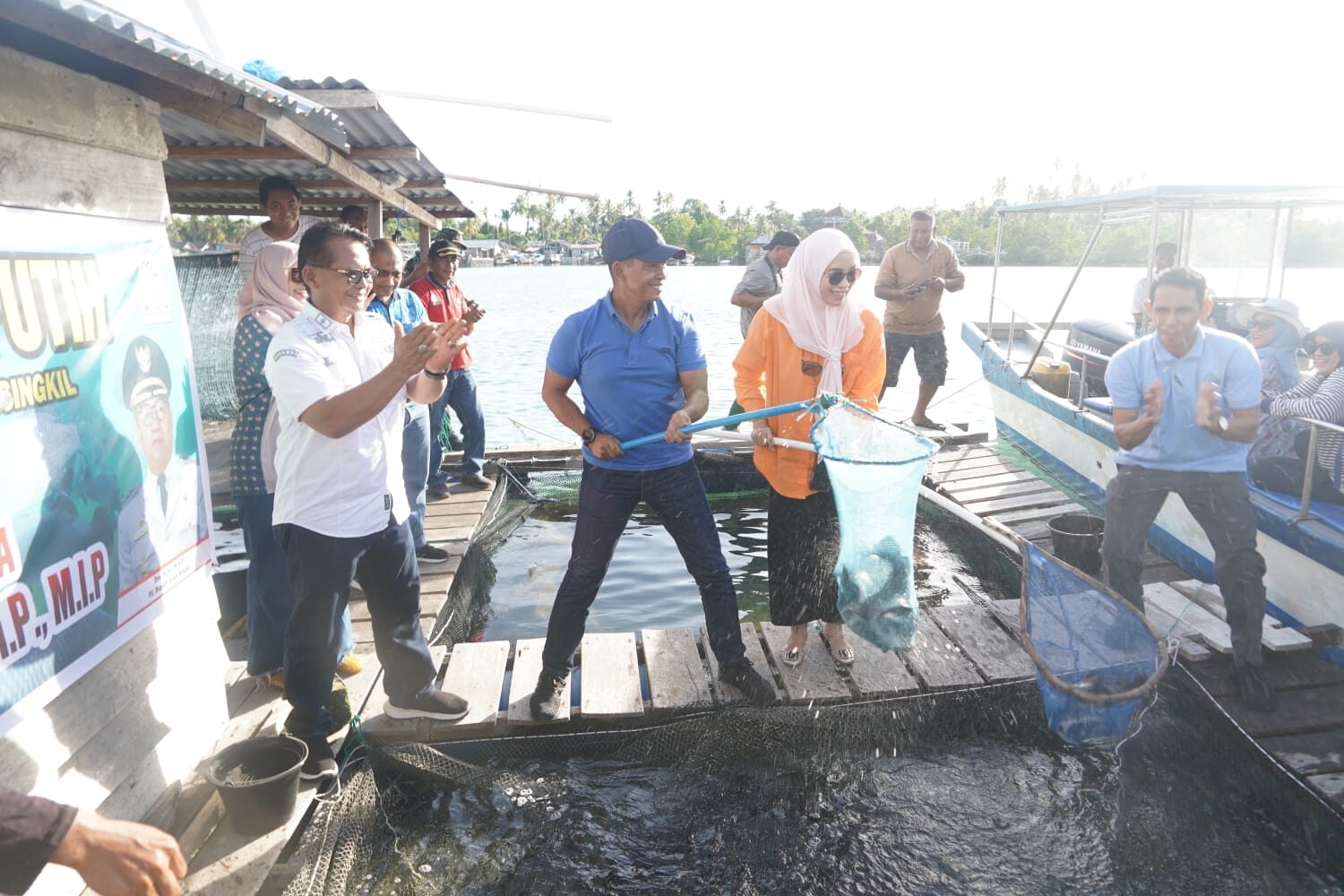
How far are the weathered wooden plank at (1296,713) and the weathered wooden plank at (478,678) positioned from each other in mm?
3463

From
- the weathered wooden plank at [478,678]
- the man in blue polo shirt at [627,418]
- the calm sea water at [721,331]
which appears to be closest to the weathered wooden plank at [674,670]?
the man in blue polo shirt at [627,418]

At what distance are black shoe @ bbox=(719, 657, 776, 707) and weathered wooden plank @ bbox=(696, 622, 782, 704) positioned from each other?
0.10ft

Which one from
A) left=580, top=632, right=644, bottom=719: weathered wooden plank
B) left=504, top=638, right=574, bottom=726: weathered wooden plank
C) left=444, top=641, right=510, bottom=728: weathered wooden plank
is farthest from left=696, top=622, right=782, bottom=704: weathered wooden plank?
left=444, top=641, right=510, bottom=728: weathered wooden plank

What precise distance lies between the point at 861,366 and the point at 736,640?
4.78 feet

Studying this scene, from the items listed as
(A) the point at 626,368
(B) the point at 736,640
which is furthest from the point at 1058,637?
(A) the point at 626,368

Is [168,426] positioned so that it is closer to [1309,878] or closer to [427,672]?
[427,672]

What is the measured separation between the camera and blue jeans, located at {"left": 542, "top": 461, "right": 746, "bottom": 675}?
12.3 feet

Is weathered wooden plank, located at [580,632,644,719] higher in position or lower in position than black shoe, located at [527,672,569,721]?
lower

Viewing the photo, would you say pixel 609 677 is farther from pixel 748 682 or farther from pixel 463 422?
pixel 463 422

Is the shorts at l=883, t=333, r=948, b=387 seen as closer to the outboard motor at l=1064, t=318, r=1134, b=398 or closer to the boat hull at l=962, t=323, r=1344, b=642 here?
the boat hull at l=962, t=323, r=1344, b=642

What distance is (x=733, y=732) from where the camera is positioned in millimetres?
3898

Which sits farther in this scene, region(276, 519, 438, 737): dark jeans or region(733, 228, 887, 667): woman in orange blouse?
region(733, 228, 887, 667): woman in orange blouse

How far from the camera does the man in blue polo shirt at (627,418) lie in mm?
3566

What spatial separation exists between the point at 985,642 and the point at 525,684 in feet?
8.10
